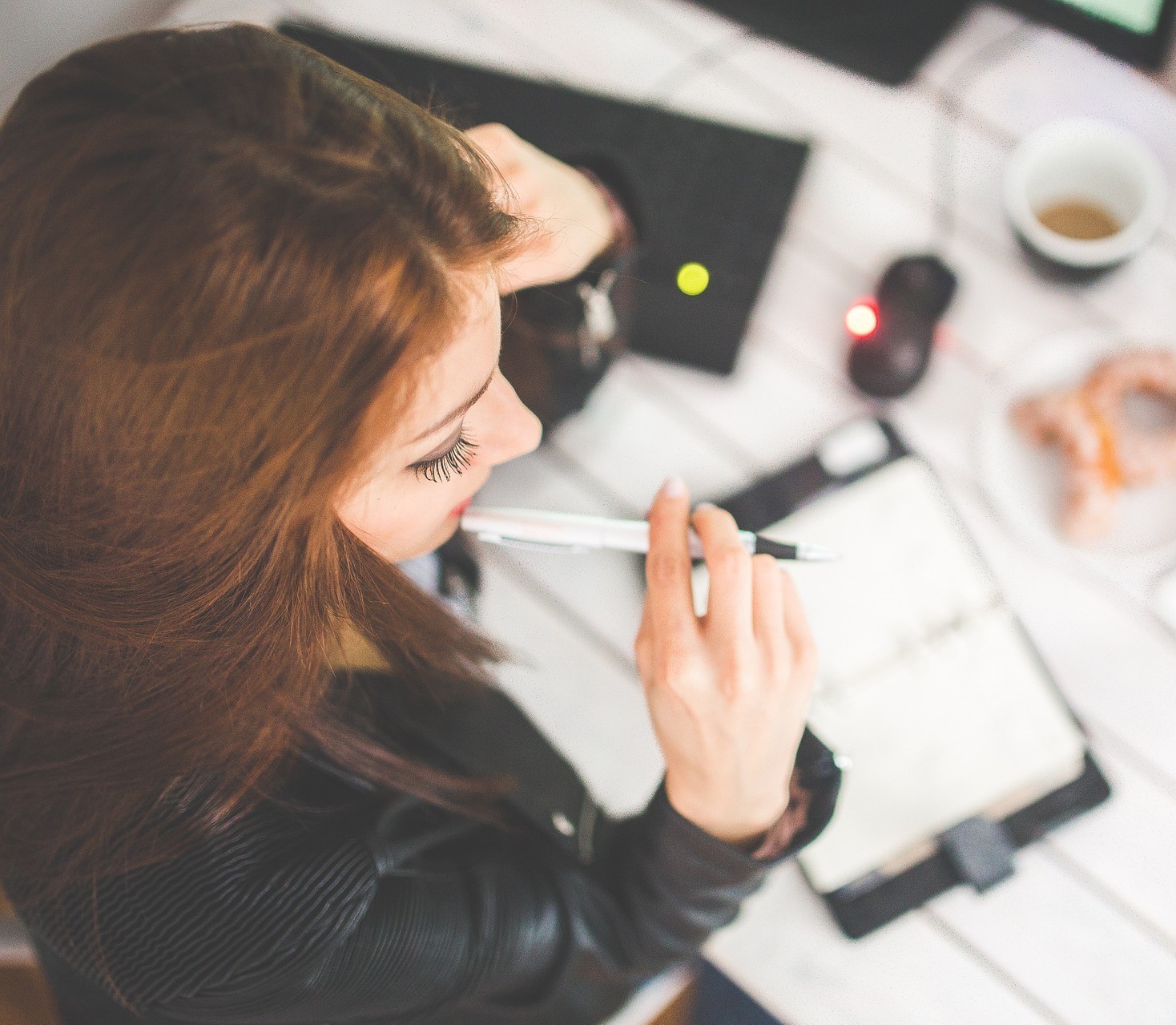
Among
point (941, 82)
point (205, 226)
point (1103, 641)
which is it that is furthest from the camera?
point (941, 82)

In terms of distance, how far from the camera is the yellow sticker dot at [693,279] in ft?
2.51

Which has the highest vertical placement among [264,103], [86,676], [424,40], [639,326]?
[264,103]

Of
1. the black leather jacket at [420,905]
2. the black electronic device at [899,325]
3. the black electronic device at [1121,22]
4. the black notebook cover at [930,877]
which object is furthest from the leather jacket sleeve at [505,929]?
the black electronic device at [1121,22]

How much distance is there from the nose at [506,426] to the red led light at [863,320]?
320mm

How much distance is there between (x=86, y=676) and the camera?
1.74ft

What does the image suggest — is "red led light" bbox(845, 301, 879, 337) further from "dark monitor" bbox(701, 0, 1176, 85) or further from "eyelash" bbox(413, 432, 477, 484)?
"eyelash" bbox(413, 432, 477, 484)

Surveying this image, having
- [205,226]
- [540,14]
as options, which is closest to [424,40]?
[540,14]

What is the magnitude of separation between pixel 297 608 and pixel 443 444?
0.12m

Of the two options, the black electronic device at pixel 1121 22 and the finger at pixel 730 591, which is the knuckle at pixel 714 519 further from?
the black electronic device at pixel 1121 22

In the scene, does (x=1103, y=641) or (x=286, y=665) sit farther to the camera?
Answer: (x=1103, y=641)

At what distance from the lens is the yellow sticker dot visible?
0.76 metres

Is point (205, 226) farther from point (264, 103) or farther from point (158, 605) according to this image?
point (158, 605)

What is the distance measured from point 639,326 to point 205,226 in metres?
0.48

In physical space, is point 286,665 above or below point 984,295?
below
